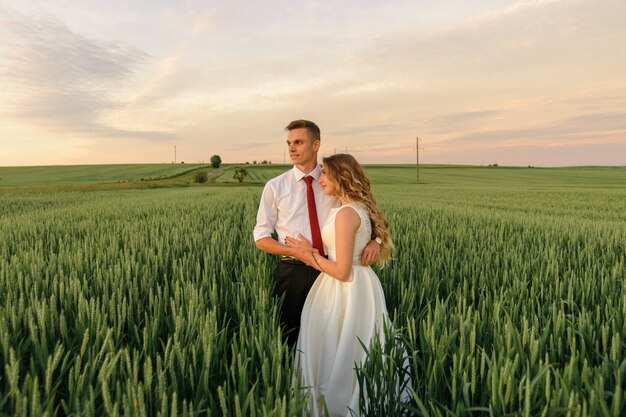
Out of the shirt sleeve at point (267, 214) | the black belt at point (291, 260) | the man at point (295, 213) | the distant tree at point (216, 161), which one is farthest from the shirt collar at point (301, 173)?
the distant tree at point (216, 161)

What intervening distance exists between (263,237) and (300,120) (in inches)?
37.3

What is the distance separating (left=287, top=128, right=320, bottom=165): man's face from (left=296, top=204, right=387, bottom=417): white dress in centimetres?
69

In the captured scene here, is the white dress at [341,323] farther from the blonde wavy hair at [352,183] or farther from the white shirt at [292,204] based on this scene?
the white shirt at [292,204]

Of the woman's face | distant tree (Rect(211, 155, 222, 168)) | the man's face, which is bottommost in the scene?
the woman's face

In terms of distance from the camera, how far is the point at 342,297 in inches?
102

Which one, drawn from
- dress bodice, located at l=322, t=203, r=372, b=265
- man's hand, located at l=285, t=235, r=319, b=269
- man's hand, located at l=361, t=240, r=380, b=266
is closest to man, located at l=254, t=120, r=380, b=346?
man's hand, located at l=285, t=235, r=319, b=269

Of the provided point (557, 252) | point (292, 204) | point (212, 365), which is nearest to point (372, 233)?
point (292, 204)

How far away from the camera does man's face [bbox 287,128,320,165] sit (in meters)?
3.02

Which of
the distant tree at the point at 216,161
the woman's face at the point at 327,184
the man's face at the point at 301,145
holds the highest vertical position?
the distant tree at the point at 216,161

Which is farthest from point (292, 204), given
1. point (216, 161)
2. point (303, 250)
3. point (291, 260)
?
point (216, 161)

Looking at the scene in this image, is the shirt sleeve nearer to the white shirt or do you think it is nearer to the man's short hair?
the white shirt

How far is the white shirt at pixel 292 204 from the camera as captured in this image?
3.20 m

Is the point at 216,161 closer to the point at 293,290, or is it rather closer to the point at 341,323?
the point at 293,290

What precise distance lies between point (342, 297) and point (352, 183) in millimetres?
750
